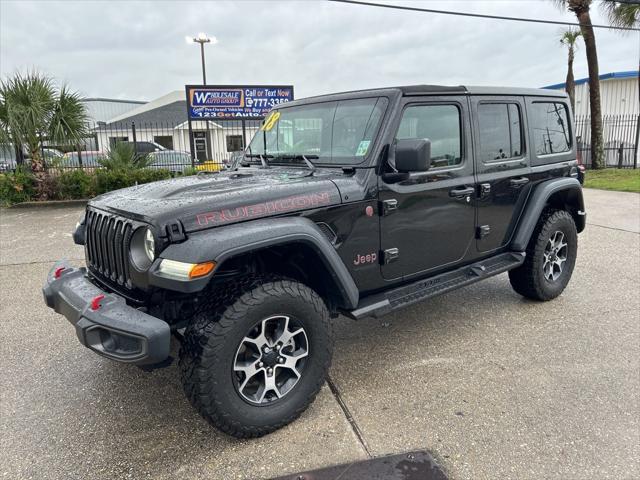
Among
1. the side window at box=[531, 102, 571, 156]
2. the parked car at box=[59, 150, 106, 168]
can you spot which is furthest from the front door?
the parked car at box=[59, 150, 106, 168]

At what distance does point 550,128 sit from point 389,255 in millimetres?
2442

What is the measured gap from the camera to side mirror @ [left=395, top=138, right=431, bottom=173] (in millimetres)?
2904

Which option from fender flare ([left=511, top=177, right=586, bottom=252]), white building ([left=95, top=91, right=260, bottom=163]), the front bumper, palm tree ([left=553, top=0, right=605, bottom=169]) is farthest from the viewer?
white building ([left=95, top=91, right=260, bottom=163])

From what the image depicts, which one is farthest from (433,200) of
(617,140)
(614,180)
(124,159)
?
(617,140)

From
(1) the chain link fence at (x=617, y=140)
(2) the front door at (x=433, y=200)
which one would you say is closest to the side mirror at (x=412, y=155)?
(2) the front door at (x=433, y=200)

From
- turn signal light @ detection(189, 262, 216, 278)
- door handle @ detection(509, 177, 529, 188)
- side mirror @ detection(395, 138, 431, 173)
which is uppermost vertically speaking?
side mirror @ detection(395, 138, 431, 173)

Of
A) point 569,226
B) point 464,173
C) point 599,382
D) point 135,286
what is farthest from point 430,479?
point 569,226

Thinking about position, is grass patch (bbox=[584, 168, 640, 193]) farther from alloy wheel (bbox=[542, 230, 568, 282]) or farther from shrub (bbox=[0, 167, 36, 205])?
shrub (bbox=[0, 167, 36, 205])

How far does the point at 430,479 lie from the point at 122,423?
1.76 m

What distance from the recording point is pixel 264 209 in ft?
8.65

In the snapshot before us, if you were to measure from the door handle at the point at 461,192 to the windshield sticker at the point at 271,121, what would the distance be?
155 centimetres

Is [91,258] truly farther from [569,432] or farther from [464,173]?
[569,432]

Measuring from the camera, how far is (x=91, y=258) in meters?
3.04

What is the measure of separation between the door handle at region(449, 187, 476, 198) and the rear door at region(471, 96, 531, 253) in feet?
0.42
